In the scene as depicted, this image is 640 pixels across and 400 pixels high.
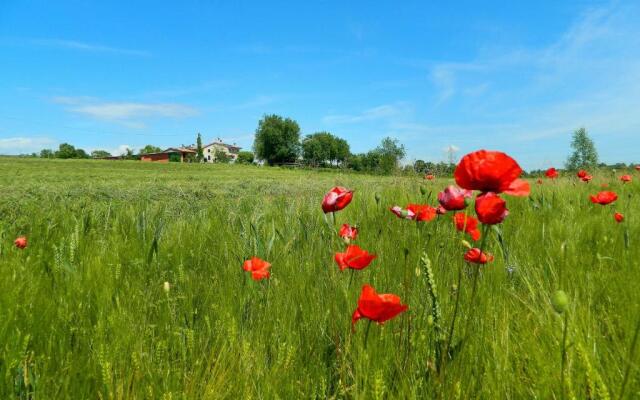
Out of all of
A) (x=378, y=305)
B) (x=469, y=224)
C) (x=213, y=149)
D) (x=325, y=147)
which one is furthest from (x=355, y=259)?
(x=213, y=149)

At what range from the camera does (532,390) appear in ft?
2.69

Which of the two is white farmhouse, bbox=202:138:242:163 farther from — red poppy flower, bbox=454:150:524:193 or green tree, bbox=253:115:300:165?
red poppy flower, bbox=454:150:524:193

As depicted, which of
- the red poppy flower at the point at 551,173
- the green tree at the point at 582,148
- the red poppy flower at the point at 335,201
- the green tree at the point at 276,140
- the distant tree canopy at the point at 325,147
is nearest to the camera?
the red poppy flower at the point at 335,201

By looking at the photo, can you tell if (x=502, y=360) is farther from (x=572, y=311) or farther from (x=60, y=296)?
(x=60, y=296)

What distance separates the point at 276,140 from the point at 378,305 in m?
79.5

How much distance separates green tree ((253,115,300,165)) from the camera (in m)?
78.2

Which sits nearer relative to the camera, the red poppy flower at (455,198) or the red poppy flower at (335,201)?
the red poppy flower at (455,198)

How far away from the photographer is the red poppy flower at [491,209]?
2.63 feet

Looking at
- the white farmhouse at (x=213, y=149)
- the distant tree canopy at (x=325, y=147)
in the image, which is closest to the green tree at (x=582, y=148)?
the distant tree canopy at (x=325, y=147)

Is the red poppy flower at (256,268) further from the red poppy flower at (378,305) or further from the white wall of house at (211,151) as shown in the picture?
the white wall of house at (211,151)

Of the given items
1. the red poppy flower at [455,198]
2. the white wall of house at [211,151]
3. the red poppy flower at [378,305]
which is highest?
the white wall of house at [211,151]

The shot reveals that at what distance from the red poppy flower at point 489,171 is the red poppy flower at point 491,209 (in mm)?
31

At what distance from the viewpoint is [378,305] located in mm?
812

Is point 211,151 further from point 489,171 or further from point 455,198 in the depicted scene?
point 489,171
